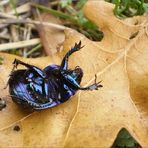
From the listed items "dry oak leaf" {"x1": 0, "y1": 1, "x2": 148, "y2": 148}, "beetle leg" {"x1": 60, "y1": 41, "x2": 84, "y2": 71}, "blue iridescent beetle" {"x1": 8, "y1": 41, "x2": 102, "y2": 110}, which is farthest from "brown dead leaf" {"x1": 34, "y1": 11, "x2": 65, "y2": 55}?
"blue iridescent beetle" {"x1": 8, "y1": 41, "x2": 102, "y2": 110}

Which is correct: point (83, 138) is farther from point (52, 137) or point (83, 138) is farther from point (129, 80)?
point (129, 80)

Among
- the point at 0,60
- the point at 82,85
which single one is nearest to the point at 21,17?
the point at 0,60

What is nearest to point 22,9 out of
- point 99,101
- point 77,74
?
point 77,74

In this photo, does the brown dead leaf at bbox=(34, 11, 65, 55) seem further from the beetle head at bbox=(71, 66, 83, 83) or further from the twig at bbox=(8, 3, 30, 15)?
the beetle head at bbox=(71, 66, 83, 83)

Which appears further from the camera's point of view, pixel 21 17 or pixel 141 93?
pixel 21 17

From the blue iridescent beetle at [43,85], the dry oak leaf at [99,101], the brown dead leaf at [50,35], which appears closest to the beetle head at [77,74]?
the blue iridescent beetle at [43,85]

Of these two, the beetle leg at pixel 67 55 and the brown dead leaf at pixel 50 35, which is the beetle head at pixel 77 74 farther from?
the brown dead leaf at pixel 50 35
